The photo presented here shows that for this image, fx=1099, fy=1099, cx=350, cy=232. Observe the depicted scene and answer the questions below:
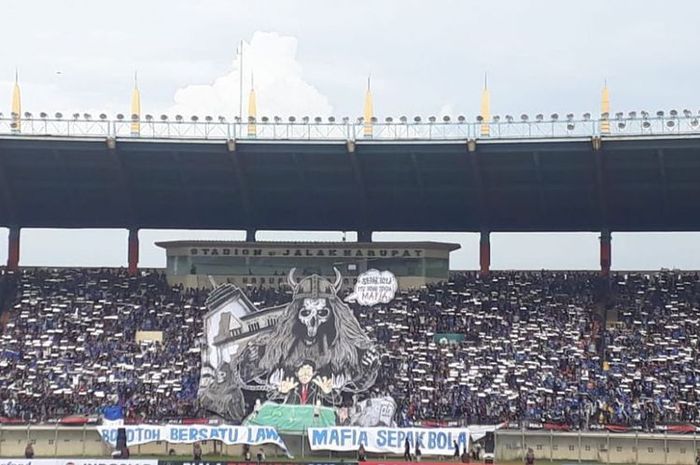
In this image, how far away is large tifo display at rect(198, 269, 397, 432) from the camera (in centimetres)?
4072

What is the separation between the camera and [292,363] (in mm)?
41875

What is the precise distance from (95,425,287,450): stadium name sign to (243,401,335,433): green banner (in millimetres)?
785

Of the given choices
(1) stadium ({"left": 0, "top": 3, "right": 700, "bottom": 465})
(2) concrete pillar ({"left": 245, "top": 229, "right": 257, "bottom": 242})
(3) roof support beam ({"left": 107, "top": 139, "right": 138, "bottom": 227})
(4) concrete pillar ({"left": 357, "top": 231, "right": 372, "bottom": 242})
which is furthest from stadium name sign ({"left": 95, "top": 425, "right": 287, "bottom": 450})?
(4) concrete pillar ({"left": 357, "top": 231, "right": 372, "bottom": 242})

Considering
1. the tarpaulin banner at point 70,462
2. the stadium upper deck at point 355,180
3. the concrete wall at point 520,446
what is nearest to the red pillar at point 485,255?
the stadium upper deck at point 355,180

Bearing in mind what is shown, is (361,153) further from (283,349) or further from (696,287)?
(696,287)

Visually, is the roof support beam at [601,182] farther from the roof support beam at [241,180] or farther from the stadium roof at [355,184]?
the roof support beam at [241,180]

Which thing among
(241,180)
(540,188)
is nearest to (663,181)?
(540,188)

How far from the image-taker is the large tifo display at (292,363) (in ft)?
134

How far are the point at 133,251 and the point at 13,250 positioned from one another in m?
6.32

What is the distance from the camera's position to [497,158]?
50.9 meters

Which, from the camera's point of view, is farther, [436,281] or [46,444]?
[436,281]

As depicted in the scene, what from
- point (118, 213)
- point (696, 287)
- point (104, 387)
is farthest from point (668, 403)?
point (118, 213)

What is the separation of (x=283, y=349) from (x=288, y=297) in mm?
8146

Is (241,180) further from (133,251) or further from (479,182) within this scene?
(479,182)
